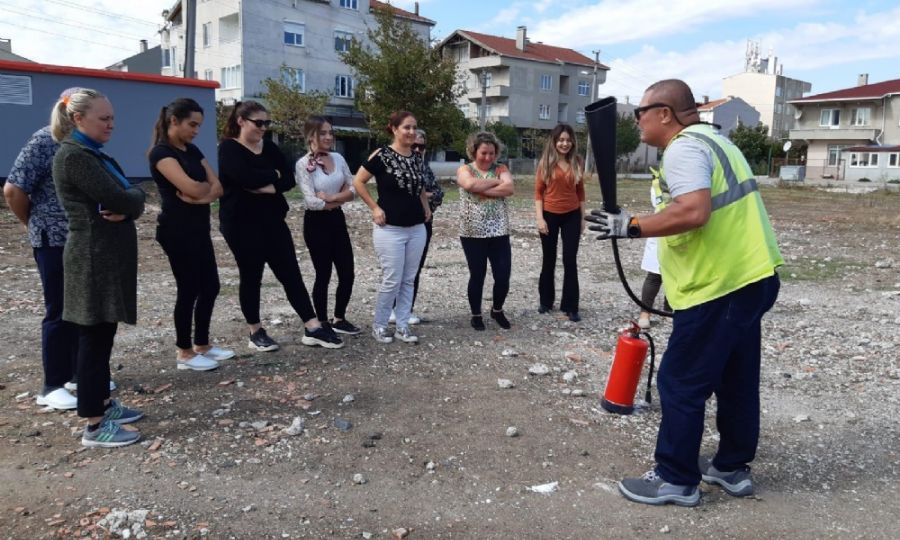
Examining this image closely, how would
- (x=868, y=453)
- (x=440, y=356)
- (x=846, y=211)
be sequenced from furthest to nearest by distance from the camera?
(x=846, y=211)
(x=440, y=356)
(x=868, y=453)

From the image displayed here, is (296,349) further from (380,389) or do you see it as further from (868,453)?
(868,453)

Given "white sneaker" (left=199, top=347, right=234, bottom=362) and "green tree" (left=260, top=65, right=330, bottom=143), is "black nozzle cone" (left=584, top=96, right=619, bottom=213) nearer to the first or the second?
"white sneaker" (left=199, top=347, right=234, bottom=362)

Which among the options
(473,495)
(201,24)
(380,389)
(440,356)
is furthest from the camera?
(201,24)

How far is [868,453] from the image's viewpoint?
162 inches

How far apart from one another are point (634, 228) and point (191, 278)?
3.25m

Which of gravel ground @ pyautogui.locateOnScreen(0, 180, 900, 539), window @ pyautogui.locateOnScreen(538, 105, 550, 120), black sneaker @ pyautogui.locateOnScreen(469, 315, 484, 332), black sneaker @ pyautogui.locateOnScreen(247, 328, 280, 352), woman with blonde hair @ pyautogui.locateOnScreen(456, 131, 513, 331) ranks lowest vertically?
gravel ground @ pyautogui.locateOnScreen(0, 180, 900, 539)

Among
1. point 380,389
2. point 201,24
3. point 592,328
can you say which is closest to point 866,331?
point 592,328

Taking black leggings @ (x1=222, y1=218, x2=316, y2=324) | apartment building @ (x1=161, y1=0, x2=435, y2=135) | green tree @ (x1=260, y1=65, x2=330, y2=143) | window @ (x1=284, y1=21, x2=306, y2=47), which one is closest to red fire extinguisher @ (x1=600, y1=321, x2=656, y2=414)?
black leggings @ (x1=222, y1=218, x2=316, y2=324)

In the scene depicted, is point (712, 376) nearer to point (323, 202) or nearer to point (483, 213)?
point (483, 213)

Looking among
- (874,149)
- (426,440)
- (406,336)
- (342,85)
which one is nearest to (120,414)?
(426,440)

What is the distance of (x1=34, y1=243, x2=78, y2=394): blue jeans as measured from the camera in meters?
4.29

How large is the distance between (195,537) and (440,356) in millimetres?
2891

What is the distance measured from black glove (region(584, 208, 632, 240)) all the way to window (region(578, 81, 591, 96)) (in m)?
65.4

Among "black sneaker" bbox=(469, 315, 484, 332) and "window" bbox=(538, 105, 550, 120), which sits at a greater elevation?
"window" bbox=(538, 105, 550, 120)
